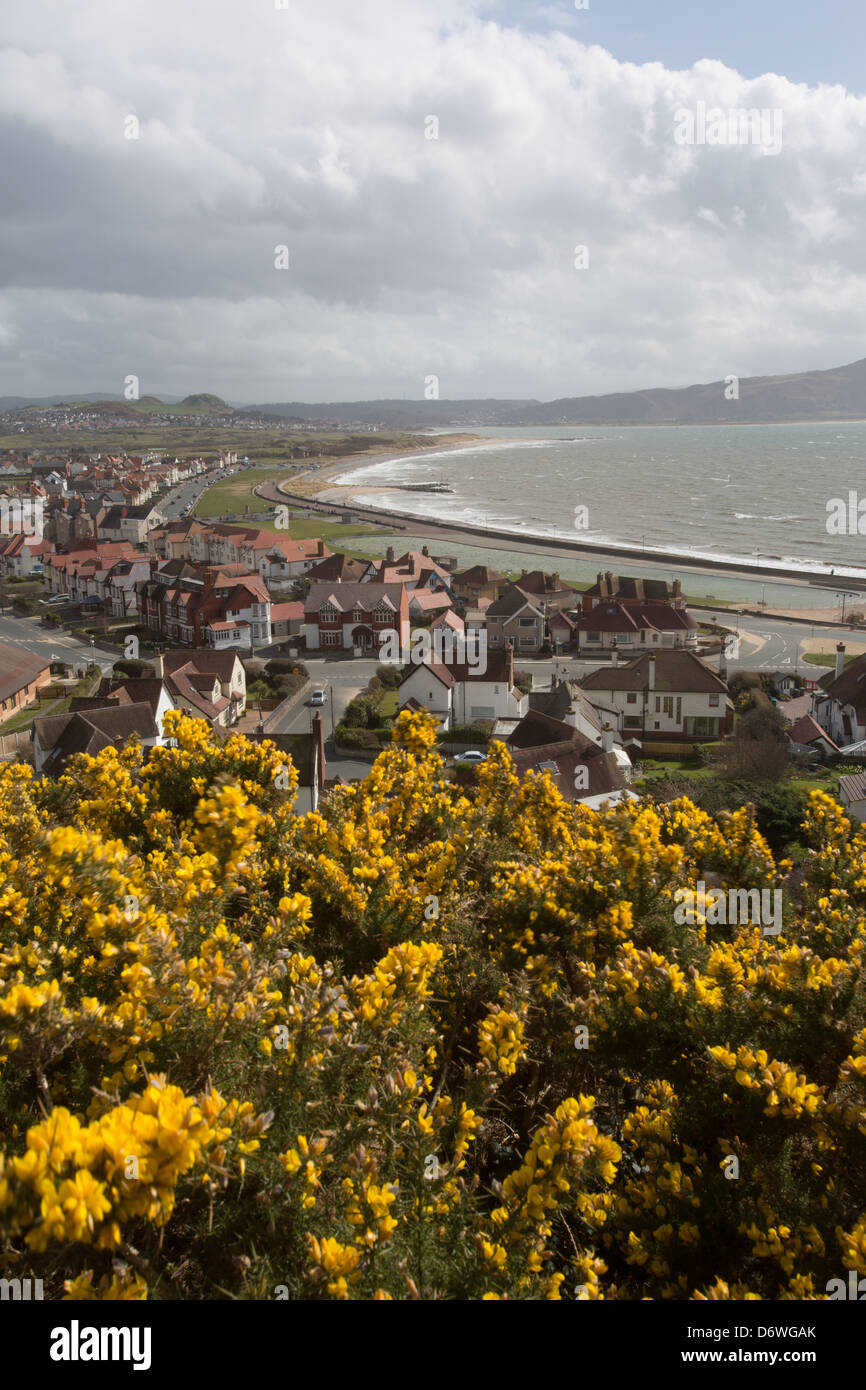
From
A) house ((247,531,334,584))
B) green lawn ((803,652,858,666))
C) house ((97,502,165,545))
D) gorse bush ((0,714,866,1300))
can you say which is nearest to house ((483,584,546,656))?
green lawn ((803,652,858,666))

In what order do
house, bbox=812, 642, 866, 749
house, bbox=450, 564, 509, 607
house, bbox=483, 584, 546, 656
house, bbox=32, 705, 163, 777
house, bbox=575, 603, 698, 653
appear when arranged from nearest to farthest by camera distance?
house, bbox=32, 705, 163, 777 < house, bbox=812, 642, 866, 749 < house, bbox=575, 603, 698, 653 < house, bbox=483, 584, 546, 656 < house, bbox=450, 564, 509, 607

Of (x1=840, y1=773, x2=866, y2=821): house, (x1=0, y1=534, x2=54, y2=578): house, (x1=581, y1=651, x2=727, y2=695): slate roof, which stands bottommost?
(x1=840, y1=773, x2=866, y2=821): house

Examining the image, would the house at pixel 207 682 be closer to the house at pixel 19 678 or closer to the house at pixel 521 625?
the house at pixel 19 678

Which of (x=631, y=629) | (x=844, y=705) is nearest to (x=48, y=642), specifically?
(x=631, y=629)

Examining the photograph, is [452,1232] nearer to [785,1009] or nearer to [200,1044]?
[200,1044]

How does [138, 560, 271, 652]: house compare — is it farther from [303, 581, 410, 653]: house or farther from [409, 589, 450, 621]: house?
[409, 589, 450, 621]: house

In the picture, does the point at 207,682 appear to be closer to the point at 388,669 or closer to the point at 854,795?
the point at 388,669
